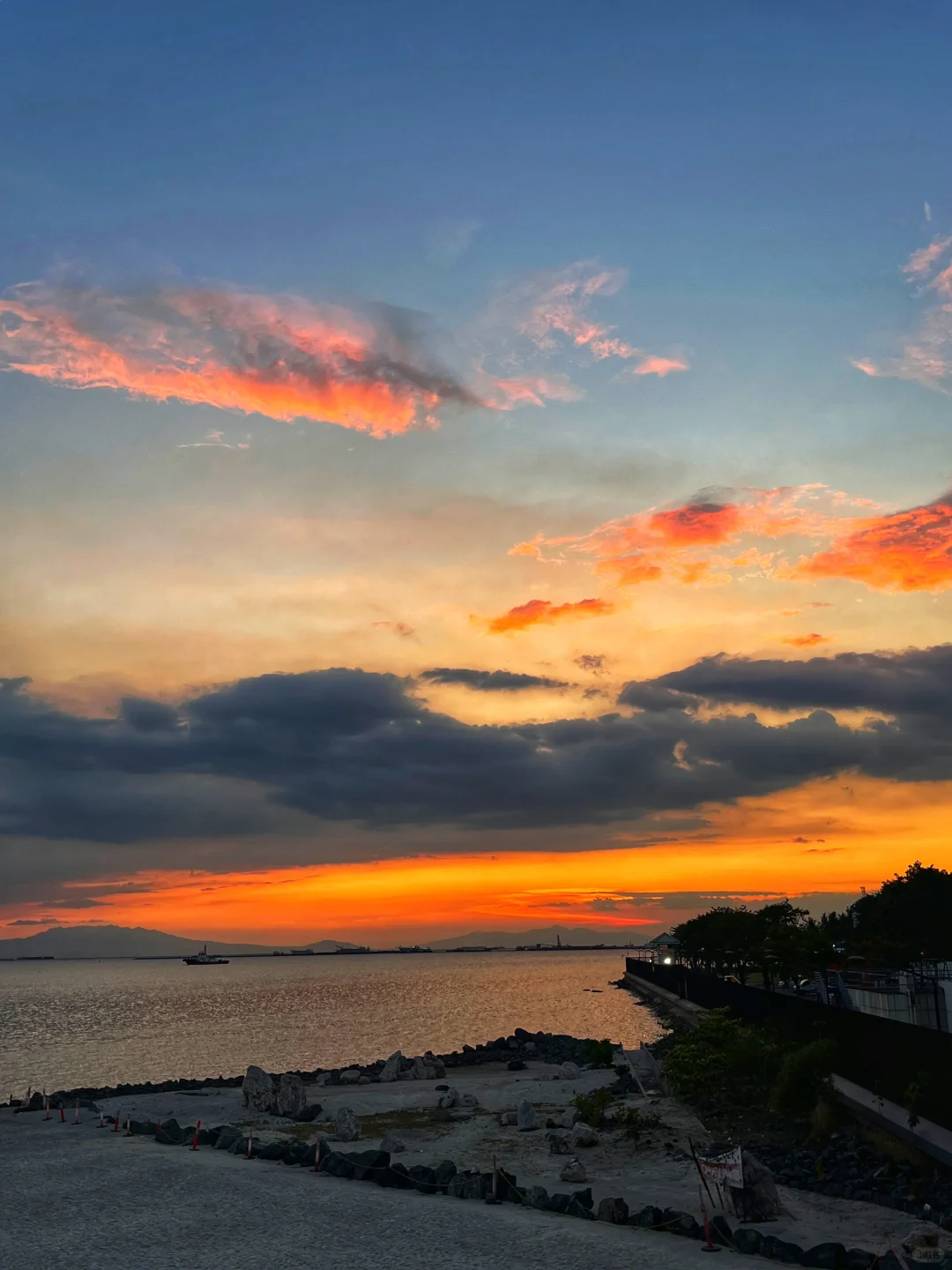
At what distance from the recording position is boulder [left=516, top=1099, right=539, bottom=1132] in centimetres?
3647

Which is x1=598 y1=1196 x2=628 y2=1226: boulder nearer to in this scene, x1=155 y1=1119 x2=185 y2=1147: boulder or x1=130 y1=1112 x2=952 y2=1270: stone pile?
x1=130 y1=1112 x2=952 y2=1270: stone pile

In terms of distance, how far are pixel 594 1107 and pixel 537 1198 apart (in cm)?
1204

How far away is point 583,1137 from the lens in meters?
32.9

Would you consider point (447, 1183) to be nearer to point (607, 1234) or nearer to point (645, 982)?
point (607, 1234)

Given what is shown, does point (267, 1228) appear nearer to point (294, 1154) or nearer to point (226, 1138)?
point (294, 1154)

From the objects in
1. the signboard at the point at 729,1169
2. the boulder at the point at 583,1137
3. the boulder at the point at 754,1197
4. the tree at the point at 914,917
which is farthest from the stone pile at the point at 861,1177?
the tree at the point at 914,917

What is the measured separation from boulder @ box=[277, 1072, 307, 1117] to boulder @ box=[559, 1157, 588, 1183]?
56.8 feet

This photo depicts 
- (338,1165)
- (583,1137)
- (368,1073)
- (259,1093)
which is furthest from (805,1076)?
(368,1073)

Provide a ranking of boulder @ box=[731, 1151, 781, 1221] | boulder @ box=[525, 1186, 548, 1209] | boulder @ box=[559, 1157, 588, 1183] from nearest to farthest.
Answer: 1. boulder @ box=[731, 1151, 781, 1221]
2. boulder @ box=[525, 1186, 548, 1209]
3. boulder @ box=[559, 1157, 588, 1183]

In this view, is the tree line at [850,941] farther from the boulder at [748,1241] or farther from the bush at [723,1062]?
the boulder at [748,1241]

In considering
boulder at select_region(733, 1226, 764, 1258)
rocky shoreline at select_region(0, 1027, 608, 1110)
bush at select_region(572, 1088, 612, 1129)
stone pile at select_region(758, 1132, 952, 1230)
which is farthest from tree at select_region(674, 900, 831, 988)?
boulder at select_region(733, 1226, 764, 1258)

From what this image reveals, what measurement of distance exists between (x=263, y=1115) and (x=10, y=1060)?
159 feet

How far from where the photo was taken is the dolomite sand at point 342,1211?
21.5 metres

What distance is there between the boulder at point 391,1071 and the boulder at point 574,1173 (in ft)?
90.5
